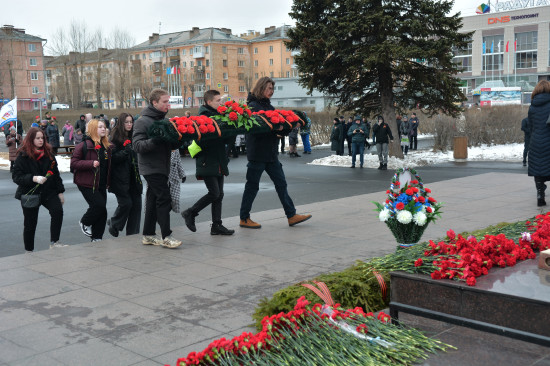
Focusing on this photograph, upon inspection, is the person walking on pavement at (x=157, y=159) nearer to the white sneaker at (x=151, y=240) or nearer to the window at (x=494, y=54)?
the white sneaker at (x=151, y=240)

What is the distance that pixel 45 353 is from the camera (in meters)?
4.15

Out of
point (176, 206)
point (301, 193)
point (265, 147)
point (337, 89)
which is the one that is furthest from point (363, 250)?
point (337, 89)

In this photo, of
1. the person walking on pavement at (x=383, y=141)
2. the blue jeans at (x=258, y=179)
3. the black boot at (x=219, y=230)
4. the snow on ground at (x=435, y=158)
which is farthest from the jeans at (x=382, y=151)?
the black boot at (x=219, y=230)

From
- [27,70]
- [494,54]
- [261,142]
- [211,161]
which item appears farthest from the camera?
[27,70]

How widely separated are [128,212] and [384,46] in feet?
43.6

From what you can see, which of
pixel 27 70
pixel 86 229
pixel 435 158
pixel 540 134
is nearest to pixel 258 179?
pixel 86 229

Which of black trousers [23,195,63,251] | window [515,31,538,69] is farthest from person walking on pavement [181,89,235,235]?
window [515,31,538,69]

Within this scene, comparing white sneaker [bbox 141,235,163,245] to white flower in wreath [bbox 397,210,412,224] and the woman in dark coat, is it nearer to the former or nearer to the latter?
white flower in wreath [bbox 397,210,412,224]

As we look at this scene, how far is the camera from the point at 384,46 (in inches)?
776

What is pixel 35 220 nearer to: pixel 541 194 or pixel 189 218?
pixel 189 218

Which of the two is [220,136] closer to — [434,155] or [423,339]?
[423,339]

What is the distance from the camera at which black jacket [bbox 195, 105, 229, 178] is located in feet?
26.2

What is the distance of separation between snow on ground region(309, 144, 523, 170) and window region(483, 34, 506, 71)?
65457 mm

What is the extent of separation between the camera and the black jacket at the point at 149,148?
726 cm
